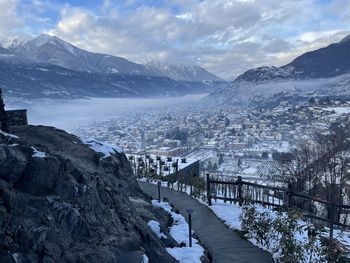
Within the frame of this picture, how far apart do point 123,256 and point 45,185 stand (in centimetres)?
197

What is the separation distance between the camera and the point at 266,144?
7006 cm

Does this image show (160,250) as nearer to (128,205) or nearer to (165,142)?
(128,205)

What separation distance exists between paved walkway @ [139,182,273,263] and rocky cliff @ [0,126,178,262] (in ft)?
9.29

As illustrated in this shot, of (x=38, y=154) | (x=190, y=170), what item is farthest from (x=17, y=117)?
(x=190, y=170)

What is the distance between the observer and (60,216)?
7.48m

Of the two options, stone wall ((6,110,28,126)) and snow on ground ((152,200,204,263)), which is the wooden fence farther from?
stone wall ((6,110,28,126))

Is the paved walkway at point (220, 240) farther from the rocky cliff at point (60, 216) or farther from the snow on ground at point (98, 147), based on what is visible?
the snow on ground at point (98, 147)

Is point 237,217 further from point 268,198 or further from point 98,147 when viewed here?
point 98,147

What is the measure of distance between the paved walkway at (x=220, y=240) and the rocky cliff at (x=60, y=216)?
2.83 m

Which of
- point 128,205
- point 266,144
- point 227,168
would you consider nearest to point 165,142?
point 266,144

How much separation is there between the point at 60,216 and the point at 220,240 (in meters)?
6.85

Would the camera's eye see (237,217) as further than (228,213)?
No

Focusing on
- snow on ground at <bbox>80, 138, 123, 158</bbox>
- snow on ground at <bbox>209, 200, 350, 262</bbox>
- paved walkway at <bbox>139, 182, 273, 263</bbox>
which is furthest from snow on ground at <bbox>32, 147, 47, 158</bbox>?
snow on ground at <bbox>209, 200, 350, 262</bbox>

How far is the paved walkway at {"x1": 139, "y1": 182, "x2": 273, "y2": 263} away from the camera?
37.7ft
